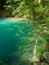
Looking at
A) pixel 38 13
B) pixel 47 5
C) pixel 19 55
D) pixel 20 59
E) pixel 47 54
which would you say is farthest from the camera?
pixel 19 55

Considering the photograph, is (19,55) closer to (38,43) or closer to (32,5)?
(38,43)

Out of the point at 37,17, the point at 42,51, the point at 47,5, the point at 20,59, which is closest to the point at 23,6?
the point at 37,17

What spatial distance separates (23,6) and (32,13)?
385 millimetres

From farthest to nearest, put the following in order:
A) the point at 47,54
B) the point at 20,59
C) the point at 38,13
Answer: the point at 20,59 < the point at 47,54 < the point at 38,13

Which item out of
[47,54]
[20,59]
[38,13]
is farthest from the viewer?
[20,59]

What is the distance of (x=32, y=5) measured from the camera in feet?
21.8

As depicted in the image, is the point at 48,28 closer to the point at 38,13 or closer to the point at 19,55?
the point at 38,13

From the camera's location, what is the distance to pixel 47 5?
5699 millimetres

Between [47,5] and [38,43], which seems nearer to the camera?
[47,5]

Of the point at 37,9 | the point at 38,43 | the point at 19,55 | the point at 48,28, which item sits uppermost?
the point at 37,9

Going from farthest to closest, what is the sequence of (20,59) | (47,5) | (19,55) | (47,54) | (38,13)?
(19,55) < (20,59) < (47,54) < (38,13) < (47,5)

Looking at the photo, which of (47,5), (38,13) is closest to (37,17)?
(38,13)

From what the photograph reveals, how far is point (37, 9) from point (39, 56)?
75.9 inches

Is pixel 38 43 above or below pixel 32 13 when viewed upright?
below
